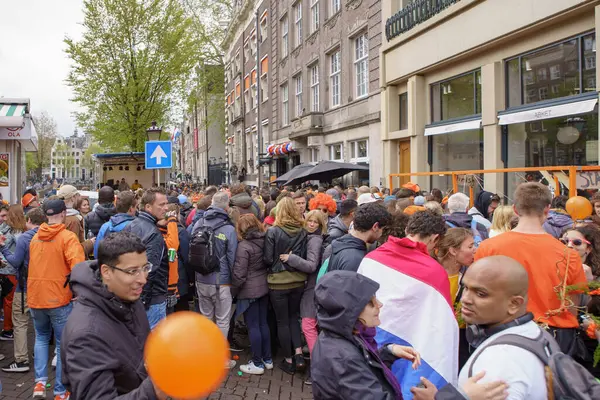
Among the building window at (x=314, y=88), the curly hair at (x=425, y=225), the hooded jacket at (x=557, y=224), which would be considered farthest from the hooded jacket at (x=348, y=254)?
the building window at (x=314, y=88)

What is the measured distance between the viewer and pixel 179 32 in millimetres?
23156

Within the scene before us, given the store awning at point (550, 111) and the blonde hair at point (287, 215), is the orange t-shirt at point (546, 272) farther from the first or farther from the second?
the store awning at point (550, 111)

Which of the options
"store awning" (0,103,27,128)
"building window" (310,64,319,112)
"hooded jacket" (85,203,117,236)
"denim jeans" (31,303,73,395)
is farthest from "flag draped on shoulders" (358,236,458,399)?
"building window" (310,64,319,112)

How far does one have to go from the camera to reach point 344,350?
219 cm

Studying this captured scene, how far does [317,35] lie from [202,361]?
78.3 feet

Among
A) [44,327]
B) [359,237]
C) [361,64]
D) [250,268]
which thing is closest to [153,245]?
[250,268]

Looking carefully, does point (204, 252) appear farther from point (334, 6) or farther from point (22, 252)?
point (334, 6)

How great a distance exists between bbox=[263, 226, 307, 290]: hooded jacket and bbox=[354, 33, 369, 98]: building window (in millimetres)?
14435

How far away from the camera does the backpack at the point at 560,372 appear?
5.57ft

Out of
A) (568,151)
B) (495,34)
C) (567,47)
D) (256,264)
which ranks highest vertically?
(495,34)

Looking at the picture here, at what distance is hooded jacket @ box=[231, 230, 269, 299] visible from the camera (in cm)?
570

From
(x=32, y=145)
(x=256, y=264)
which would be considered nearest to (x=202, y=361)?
(x=256, y=264)

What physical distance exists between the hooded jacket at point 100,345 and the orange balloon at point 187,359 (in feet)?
1.74

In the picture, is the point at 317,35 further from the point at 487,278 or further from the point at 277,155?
the point at 487,278
